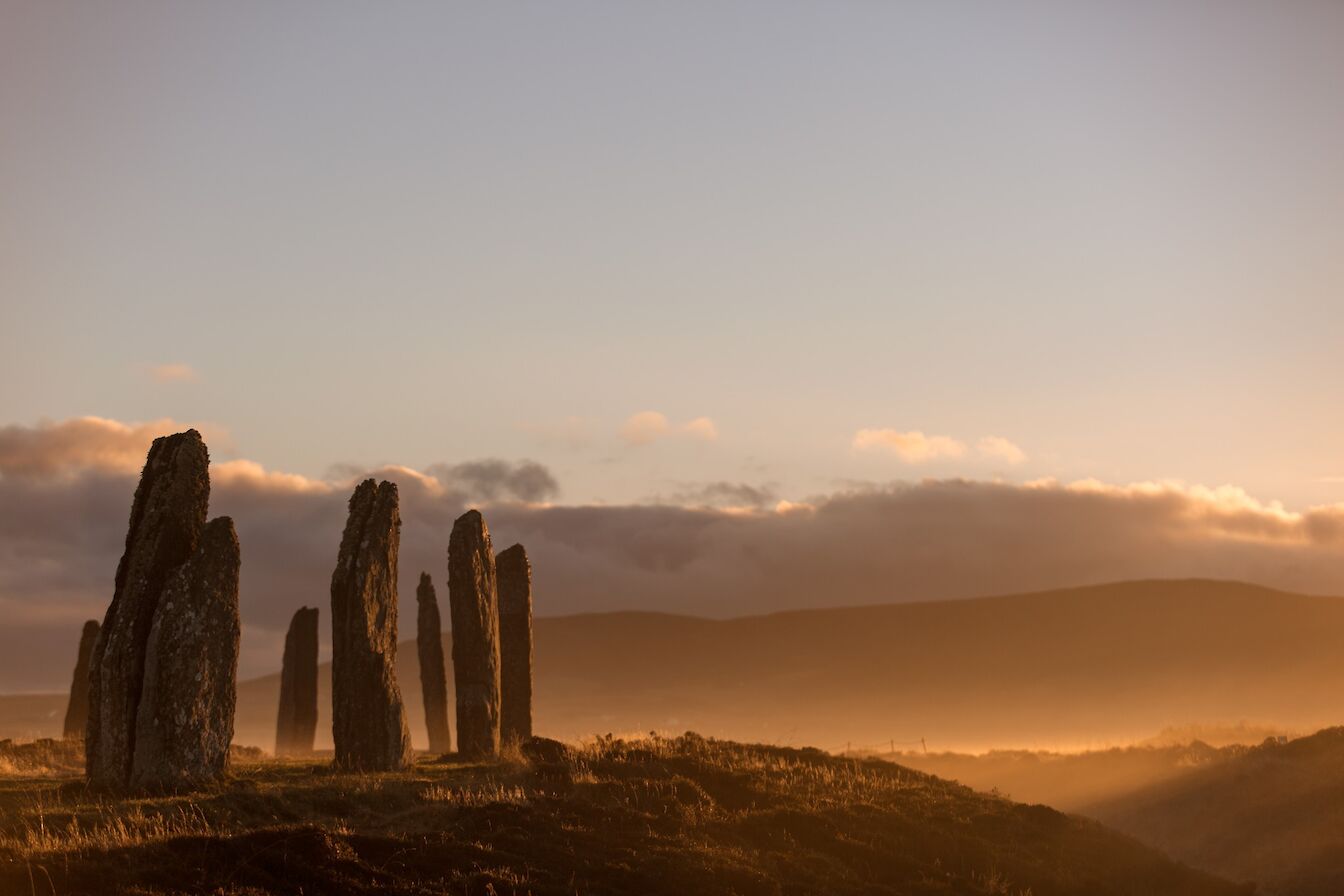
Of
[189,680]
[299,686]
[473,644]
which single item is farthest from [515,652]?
[189,680]

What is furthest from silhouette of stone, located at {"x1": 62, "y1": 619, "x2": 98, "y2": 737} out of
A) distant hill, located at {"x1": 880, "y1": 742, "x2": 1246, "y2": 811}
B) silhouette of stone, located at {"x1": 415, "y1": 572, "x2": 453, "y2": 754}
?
distant hill, located at {"x1": 880, "y1": 742, "x2": 1246, "y2": 811}

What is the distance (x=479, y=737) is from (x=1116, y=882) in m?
14.5

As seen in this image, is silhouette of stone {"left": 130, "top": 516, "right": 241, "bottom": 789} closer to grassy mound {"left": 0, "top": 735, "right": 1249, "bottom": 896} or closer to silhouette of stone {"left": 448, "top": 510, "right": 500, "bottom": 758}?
grassy mound {"left": 0, "top": 735, "right": 1249, "bottom": 896}

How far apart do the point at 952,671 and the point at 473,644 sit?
13960cm

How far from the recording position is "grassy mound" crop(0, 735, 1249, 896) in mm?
18578

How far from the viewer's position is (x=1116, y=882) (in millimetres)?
26719

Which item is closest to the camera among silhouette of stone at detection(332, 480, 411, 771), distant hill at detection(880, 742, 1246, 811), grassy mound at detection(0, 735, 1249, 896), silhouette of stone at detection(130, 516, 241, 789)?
grassy mound at detection(0, 735, 1249, 896)

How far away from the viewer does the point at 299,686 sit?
45.1 metres

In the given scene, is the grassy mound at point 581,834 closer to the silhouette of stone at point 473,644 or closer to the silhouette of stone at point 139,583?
the silhouette of stone at point 139,583

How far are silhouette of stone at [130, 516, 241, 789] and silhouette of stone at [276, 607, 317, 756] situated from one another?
19751 mm

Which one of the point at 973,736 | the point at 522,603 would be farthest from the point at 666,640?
the point at 522,603

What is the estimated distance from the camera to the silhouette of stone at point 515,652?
36.3m

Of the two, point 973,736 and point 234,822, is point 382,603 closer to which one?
point 234,822

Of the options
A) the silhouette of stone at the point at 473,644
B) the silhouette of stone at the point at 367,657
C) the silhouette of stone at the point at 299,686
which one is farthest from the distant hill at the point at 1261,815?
the silhouette of stone at the point at 299,686
